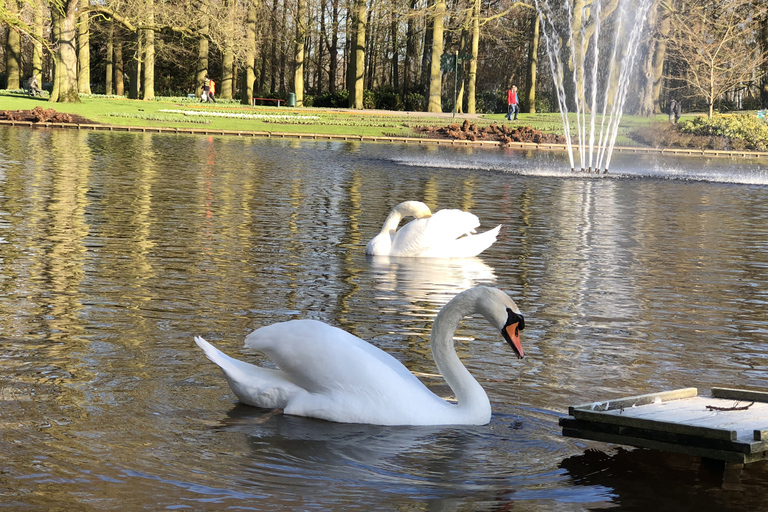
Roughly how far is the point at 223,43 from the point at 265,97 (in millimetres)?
11237

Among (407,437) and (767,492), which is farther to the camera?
(407,437)

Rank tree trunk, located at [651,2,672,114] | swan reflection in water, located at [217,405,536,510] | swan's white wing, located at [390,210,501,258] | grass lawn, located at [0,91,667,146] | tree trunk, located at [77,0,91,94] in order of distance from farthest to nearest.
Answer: tree trunk, located at [651,2,672,114], tree trunk, located at [77,0,91,94], grass lawn, located at [0,91,667,146], swan's white wing, located at [390,210,501,258], swan reflection in water, located at [217,405,536,510]

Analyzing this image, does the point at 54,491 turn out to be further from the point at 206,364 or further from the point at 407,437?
the point at 206,364

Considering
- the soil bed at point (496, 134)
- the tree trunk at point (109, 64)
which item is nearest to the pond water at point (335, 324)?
the soil bed at point (496, 134)

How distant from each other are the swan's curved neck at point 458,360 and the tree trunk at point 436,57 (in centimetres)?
4242

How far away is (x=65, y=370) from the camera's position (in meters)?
6.93

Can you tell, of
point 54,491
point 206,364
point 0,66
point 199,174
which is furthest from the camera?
point 0,66

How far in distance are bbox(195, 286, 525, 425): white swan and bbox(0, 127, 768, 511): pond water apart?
0.11 meters

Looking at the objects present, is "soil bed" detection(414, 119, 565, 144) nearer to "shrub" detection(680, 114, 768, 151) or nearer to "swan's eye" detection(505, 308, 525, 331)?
"shrub" detection(680, 114, 768, 151)

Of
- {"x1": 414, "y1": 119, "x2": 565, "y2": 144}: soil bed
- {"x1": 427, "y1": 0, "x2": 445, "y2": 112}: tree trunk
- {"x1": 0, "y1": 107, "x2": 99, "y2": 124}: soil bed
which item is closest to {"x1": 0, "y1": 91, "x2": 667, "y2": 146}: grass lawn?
{"x1": 0, "y1": 107, "x2": 99, "y2": 124}: soil bed

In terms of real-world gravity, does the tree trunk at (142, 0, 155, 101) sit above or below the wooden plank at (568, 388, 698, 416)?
above

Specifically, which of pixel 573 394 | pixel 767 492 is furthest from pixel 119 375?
pixel 767 492

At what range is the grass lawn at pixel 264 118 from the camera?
4172 cm

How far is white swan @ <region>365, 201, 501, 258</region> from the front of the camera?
1270 cm
